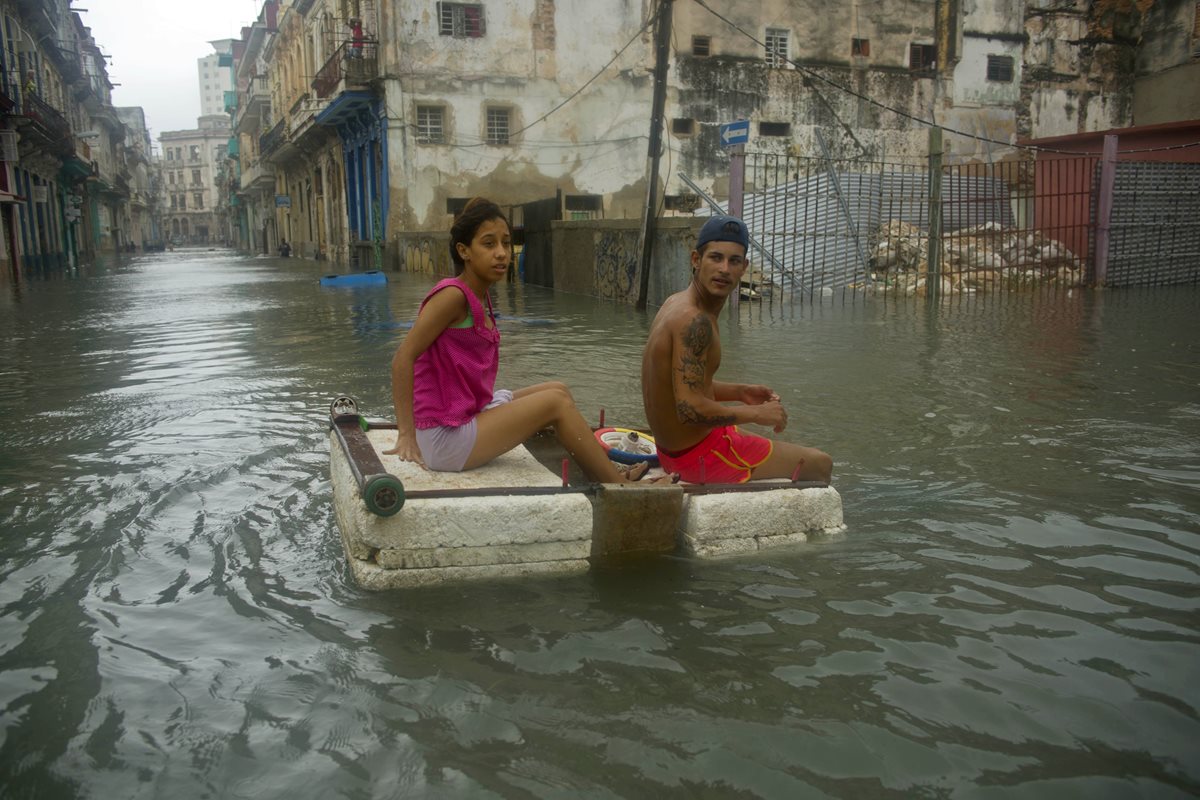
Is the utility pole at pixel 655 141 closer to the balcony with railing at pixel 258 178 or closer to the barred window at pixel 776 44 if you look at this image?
the barred window at pixel 776 44

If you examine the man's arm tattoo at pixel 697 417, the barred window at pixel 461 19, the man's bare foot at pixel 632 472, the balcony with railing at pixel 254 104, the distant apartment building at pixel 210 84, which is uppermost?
the distant apartment building at pixel 210 84

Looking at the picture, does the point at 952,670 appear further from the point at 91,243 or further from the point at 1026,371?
the point at 91,243

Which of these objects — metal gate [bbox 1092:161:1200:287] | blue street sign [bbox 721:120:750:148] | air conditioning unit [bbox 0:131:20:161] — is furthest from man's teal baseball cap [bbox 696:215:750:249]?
air conditioning unit [bbox 0:131:20:161]

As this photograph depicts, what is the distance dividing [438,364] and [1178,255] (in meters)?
18.0

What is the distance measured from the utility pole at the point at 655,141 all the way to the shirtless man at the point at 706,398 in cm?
893

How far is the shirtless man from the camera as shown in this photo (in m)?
3.88

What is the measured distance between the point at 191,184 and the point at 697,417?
121 meters

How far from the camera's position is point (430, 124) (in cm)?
2644

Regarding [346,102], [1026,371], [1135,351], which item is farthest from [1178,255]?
[346,102]

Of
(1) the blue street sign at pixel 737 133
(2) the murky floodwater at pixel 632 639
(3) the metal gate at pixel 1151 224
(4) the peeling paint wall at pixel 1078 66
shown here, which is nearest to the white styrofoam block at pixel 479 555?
(2) the murky floodwater at pixel 632 639

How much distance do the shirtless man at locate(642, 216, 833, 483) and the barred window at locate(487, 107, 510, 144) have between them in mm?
23776

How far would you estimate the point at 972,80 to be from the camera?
1153 inches

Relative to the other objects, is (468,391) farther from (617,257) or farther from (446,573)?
(617,257)

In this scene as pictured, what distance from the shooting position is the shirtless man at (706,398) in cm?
388
